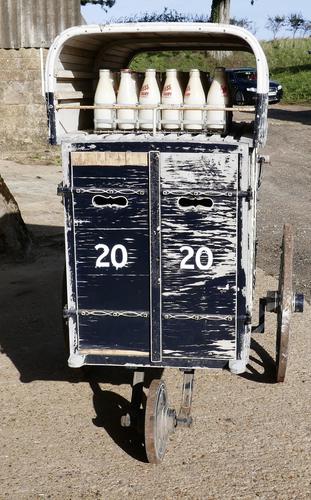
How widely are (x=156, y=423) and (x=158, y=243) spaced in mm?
1223

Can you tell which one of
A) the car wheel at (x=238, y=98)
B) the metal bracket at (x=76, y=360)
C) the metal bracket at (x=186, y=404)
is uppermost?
the car wheel at (x=238, y=98)

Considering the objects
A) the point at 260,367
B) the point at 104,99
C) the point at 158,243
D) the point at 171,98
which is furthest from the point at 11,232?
the point at 158,243

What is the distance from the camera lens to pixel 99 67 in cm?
655

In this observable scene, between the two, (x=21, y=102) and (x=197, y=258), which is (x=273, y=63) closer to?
(x=21, y=102)

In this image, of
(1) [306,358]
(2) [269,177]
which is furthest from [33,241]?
(2) [269,177]

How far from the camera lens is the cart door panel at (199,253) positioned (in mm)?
4840

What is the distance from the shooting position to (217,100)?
18.0 ft

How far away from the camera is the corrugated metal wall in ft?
57.3

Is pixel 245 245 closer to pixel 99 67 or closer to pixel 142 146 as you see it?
pixel 142 146

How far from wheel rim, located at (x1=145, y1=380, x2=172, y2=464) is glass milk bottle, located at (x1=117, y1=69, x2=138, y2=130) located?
1.95m

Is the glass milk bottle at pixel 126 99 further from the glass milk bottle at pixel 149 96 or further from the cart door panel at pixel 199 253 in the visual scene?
the cart door panel at pixel 199 253

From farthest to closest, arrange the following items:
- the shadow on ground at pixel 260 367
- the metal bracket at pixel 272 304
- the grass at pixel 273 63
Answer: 1. the grass at pixel 273 63
2. the shadow on ground at pixel 260 367
3. the metal bracket at pixel 272 304

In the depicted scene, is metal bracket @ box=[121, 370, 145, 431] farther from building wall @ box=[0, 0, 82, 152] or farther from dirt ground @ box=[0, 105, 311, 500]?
building wall @ box=[0, 0, 82, 152]

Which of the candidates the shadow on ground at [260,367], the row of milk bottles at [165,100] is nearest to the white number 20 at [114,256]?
the row of milk bottles at [165,100]
